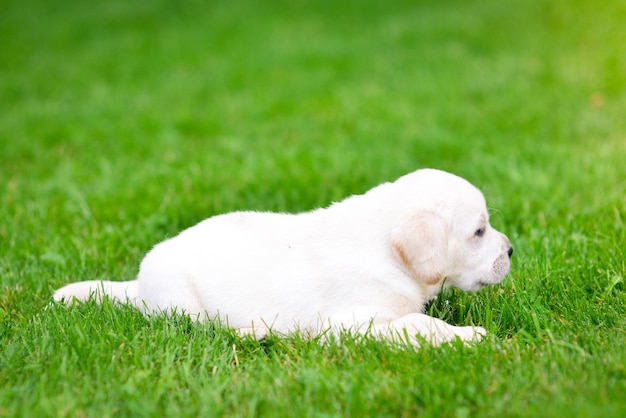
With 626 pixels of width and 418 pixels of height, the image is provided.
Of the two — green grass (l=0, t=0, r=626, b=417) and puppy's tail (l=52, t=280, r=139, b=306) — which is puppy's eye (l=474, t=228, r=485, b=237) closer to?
green grass (l=0, t=0, r=626, b=417)

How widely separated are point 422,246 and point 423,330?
0.36m

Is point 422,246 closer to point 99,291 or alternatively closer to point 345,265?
point 345,265

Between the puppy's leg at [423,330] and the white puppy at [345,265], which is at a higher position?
the white puppy at [345,265]

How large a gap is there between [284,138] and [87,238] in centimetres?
276

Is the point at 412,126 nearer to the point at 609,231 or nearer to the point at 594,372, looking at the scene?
the point at 609,231

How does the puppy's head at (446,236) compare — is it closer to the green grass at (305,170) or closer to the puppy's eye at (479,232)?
the puppy's eye at (479,232)

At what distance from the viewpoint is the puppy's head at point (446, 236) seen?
3.20 metres

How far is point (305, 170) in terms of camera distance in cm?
598

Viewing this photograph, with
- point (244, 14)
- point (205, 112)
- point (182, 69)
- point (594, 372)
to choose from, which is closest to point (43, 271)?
point (594, 372)

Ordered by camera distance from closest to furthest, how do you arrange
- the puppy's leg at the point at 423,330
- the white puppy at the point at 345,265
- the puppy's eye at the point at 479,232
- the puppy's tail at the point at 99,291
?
the puppy's leg at the point at 423,330 < the white puppy at the point at 345,265 < the puppy's eye at the point at 479,232 < the puppy's tail at the point at 99,291

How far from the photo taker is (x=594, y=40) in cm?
1073

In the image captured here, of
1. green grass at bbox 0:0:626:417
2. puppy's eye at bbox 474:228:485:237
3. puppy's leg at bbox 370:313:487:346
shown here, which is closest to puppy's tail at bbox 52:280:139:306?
green grass at bbox 0:0:626:417

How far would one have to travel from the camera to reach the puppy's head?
3.20 meters

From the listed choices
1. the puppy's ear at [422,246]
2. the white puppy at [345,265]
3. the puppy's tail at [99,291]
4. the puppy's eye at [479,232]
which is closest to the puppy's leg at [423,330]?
the white puppy at [345,265]
